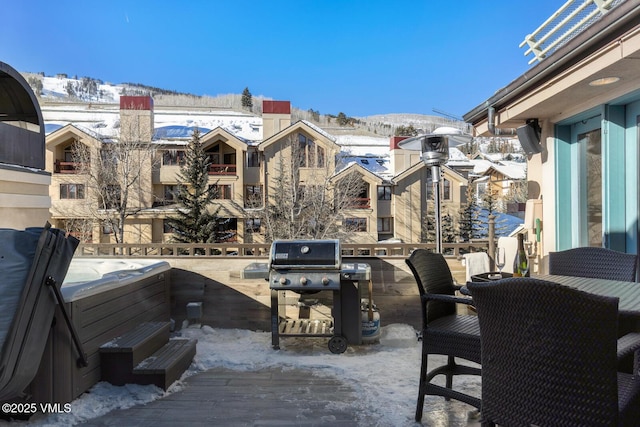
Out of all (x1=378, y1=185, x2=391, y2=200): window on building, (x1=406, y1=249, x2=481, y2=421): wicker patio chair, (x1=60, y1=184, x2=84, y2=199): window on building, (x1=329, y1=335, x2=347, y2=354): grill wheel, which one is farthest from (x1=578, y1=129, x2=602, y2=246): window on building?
(x1=60, y1=184, x2=84, y2=199): window on building

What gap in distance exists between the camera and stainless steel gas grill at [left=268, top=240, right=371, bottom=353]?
3.72m

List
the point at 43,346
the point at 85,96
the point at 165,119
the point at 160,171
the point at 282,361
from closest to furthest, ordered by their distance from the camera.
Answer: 1. the point at 43,346
2. the point at 282,361
3. the point at 160,171
4. the point at 165,119
5. the point at 85,96

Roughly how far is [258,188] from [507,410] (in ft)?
62.7

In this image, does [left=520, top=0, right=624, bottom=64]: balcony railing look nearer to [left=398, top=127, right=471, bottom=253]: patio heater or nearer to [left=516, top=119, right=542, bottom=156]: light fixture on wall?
[left=516, top=119, right=542, bottom=156]: light fixture on wall

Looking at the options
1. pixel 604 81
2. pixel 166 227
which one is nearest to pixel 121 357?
pixel 604 81

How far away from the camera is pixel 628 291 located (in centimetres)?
204

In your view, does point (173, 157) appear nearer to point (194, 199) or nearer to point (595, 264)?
point (194, 199)

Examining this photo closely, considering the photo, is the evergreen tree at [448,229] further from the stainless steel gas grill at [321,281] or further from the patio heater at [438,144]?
the stainless steel gas grill at [321,281]

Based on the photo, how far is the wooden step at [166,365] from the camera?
2.87 meters

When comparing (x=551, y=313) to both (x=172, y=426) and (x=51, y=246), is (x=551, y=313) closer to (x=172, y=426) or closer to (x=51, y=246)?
(x=172, y=426)

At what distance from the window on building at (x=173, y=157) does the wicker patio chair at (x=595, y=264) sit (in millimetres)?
18485

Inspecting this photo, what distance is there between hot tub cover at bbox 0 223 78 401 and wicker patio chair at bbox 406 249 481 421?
1.96 m

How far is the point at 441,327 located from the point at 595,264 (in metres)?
1.14

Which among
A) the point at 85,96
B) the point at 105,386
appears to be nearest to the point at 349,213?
the point at 105,386
